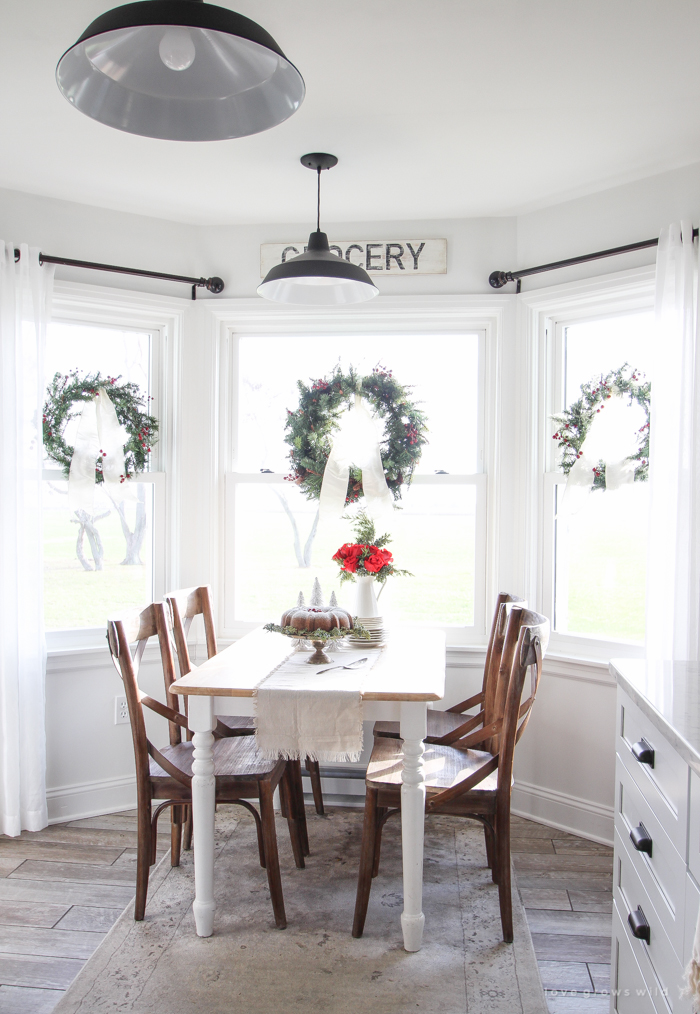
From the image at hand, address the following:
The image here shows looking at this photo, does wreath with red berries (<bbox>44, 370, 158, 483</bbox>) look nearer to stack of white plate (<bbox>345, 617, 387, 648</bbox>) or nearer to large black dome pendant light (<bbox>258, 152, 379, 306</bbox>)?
large black dome pendant light (<bbox>258, 152, 379, 306</bbox>)

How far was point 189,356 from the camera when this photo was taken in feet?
11.3

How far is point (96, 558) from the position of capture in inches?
132

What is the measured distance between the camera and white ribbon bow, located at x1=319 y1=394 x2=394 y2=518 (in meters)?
3.22

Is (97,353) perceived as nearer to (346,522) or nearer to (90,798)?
(346,522)

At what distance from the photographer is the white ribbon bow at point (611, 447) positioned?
2.94 metres

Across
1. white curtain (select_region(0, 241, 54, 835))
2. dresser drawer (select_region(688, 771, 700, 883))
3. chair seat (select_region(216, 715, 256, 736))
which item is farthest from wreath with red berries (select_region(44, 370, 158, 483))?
dresser drawer (select_region(688, 771, 700, 883))

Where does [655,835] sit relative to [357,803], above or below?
above

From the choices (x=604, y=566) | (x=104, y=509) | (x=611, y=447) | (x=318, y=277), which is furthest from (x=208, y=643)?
(x=611, y=447)

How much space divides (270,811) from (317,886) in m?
0.50

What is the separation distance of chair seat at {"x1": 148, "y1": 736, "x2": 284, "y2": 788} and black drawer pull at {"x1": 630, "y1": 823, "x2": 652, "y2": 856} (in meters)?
1.16

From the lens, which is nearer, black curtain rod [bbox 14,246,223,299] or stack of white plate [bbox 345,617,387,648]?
stack of white plate [bbox 345,617,387,648]

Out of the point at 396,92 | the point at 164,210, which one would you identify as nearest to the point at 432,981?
the point at 396,92

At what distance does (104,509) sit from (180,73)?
7.06ft

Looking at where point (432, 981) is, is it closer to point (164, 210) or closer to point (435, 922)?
point (435, 922)
